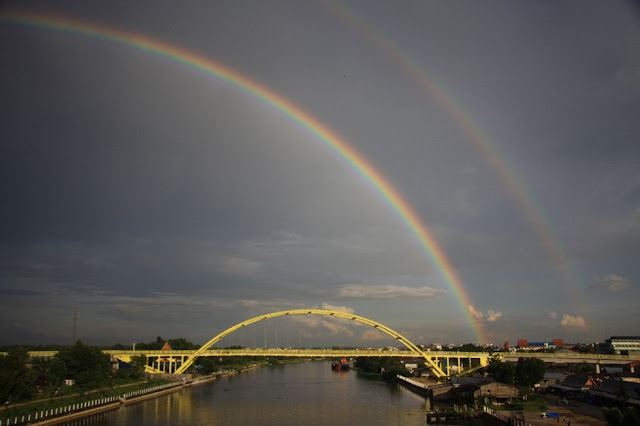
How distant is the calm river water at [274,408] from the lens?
1085 inches

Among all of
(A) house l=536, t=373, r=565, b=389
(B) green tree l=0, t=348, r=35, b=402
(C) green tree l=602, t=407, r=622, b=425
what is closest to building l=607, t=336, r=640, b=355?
(A) house l=536, t=373, r=565, b=389

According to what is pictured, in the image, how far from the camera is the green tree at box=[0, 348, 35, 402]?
23.7 meters

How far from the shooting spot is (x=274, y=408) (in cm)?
3316

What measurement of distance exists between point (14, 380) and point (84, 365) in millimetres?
11736

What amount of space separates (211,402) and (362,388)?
17.7 m

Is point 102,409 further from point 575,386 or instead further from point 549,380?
point 549,380

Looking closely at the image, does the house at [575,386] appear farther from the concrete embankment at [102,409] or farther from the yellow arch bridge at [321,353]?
the concrete embankment at [102,409]

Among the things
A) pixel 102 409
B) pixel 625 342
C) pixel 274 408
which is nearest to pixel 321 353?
pixel 274 408

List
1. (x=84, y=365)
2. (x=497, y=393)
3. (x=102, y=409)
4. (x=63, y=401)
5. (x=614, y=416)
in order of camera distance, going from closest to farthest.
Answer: (x=614, y=416), (x=63, y=401), (x=102, y=409), (x=497, y=393), (x=84, y=365)

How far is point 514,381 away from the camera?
3738 centimetres

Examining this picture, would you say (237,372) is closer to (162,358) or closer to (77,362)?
(162,358)

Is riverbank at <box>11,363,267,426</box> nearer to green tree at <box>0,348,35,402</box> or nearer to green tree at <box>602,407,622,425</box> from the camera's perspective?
green tree at <box>0,348,35,402</box>

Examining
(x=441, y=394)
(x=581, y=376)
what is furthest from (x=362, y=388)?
(x=581, y=376)

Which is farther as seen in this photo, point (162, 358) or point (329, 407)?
point (162, 358)
